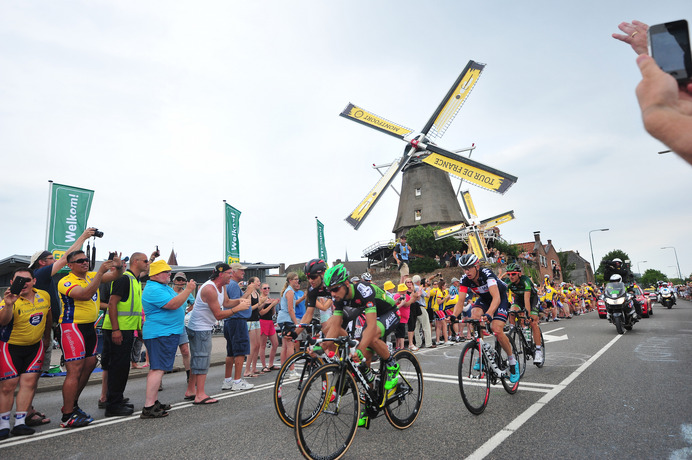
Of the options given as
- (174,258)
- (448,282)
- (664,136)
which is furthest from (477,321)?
(174,258)

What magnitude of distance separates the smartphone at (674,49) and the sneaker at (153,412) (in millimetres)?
5906

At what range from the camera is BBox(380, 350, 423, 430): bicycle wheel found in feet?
13.5

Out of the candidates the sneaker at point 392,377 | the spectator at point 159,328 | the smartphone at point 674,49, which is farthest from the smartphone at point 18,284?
the smartphone at point 674,49

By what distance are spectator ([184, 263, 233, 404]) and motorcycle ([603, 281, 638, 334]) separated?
12.2 m

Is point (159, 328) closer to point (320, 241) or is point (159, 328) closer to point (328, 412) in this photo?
point (328, 412)

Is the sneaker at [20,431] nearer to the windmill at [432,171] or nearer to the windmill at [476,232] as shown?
the windmill at [432,171]

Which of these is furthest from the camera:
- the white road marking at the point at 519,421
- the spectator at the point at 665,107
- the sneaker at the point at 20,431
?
the sneaker at the point at 20,431

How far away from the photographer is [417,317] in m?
12.1

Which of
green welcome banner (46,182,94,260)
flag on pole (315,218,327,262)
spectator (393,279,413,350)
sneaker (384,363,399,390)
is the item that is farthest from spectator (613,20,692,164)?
flag on pole (315,218,327,262)

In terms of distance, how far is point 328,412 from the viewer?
3434 mm

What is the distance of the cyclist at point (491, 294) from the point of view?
530cm

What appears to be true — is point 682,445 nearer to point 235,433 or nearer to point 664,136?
point 664,136

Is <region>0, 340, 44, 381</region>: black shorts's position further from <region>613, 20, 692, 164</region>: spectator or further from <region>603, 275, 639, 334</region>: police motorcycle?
<region>603, 275, 639, 334</region>: police motorcycle

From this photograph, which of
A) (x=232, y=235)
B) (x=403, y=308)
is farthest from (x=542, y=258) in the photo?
(x=403, y=308)
